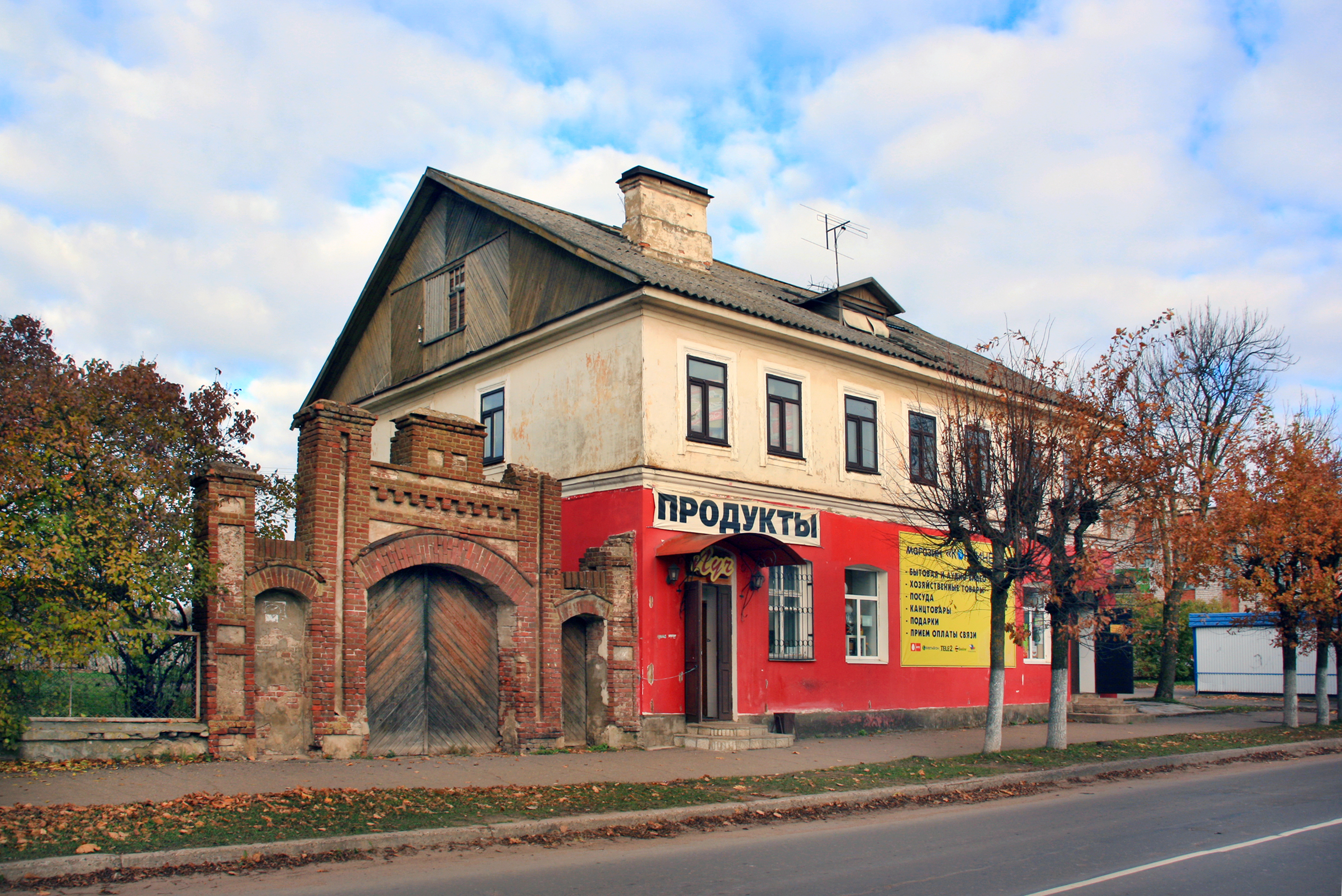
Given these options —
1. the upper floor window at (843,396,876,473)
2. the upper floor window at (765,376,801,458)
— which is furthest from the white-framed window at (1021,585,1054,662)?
the upper floor window at (765,376,801,458)

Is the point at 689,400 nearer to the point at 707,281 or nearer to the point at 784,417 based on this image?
the point at 784,417

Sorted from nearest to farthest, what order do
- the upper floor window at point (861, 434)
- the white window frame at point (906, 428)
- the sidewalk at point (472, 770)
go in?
1. the sidewalk at point (472, 770)
2. the upper floor window at point (861, 434)
3. the white window frame at point (906, 428)

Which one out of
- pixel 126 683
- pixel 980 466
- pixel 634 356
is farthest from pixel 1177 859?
pixel 634 356

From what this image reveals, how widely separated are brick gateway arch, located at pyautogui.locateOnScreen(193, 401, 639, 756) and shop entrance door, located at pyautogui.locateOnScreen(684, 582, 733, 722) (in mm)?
1248

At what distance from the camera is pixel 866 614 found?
21.2 m

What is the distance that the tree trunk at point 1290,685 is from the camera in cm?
2173

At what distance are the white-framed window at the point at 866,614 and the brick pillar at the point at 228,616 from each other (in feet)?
37.5

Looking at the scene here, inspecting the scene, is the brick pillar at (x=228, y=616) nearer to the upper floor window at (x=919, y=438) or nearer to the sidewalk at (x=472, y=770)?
the sidewalk at (x=472, y=770)

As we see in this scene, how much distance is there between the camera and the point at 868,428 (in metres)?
21.5

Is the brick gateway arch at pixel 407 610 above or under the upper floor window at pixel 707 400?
under

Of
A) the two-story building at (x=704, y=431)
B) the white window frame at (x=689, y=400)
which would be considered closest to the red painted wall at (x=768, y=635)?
the two-story building at (x=704, y=431)

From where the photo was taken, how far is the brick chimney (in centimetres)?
2153

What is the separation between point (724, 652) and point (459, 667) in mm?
4865

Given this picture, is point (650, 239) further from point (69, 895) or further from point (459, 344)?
point (69, 895)
